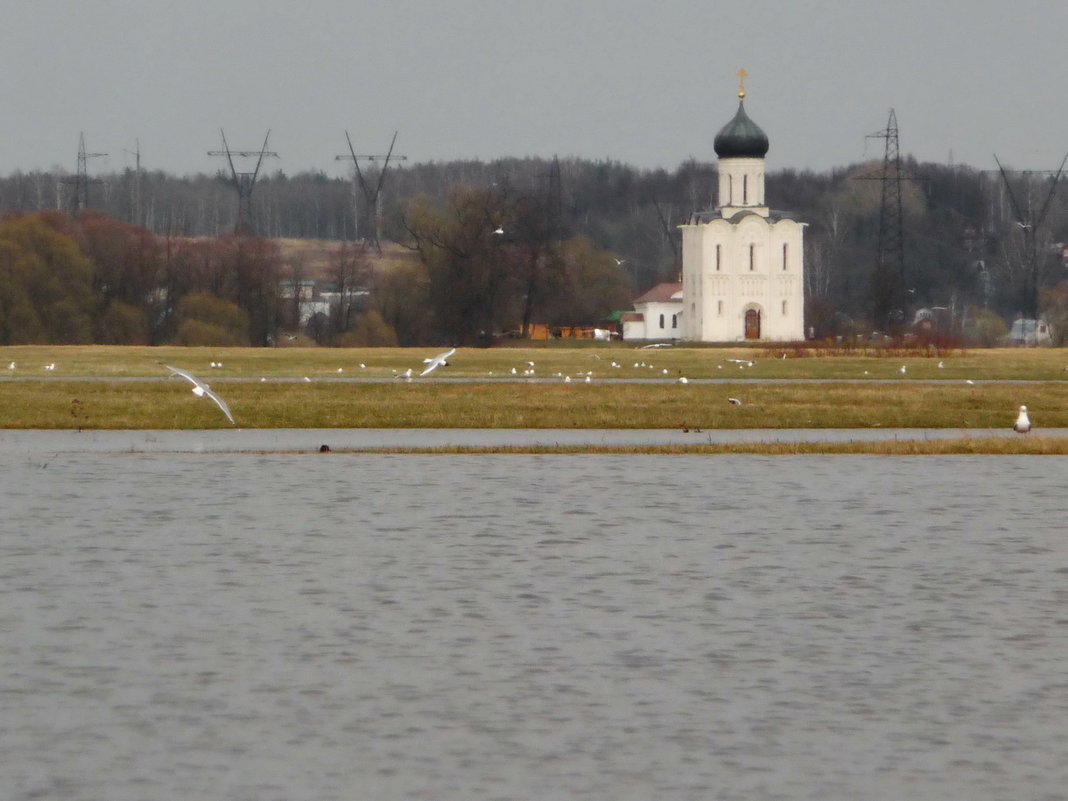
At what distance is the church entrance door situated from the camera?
135125 millimetres

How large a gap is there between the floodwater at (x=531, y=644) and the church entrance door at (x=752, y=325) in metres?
114

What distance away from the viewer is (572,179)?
191625 millimetres

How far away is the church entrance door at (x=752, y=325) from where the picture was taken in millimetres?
135125

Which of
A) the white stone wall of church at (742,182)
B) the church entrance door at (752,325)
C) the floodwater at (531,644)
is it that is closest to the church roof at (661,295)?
the white stone wall of church at (742,182)

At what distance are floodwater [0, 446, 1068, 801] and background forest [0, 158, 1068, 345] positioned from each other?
274 ft

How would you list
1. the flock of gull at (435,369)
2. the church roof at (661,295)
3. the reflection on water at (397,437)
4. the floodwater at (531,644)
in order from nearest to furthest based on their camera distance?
the floodwater at (531,644)
the reflection on water at (397,437)
the flock of gull at (435,369)
the church roof at (661,295)

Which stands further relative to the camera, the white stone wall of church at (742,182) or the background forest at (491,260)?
the white stone wall of church at (742,182)

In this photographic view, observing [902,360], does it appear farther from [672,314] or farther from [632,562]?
[672,314]

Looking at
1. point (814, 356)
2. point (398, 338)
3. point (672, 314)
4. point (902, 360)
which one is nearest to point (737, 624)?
point (902, 360)

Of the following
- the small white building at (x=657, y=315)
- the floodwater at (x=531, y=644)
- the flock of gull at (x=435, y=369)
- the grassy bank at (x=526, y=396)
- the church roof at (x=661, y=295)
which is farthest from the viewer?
the church roof at (x=661, y=295)

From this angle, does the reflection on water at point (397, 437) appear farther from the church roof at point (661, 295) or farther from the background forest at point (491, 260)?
the church roof at point (661, 295)

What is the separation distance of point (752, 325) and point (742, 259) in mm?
4460

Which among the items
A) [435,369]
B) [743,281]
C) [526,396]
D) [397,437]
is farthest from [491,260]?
[397,437]

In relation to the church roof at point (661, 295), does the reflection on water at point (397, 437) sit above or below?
below
